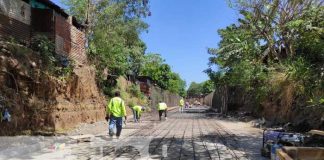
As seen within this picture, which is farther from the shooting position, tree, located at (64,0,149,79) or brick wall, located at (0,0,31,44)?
tree, located at (64,0,149,79)

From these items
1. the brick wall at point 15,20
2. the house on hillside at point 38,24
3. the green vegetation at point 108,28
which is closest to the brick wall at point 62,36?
the house on hillside at point 38,24

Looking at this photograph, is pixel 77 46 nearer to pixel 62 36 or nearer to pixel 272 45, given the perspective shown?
pixel 62 36

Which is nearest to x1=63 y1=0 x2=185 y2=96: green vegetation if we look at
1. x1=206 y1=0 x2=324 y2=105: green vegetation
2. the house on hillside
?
the house on hillside

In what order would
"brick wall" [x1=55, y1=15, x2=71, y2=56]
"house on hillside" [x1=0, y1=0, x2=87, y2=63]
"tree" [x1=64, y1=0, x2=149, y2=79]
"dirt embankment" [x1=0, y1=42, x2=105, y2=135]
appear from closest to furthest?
"dirt embankment" [x1=0, y1=42, x2=105, y2=135], "house on hillside" [x1=0, y1=0, x2=87, y2=63], "brick wall" [x1=55, y1=15, x2=71, y2=56], "tree" [x1=64, y1=0, x2=149, y2=79]

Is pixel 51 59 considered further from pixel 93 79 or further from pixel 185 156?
pixel 185 156

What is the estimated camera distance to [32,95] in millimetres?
16375

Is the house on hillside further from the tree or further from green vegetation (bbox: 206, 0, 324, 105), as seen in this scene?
green vegetation (bbox: 206, 0, 324, 105)

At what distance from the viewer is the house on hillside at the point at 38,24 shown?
1709cm

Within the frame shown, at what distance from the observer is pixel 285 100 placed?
74.6ft

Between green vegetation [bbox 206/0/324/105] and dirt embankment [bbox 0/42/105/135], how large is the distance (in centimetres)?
954

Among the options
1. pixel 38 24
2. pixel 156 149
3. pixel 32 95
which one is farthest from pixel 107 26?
pixel 156 149

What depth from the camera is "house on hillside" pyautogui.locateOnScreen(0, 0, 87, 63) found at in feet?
56.1

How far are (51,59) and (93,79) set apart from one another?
7.63 metres

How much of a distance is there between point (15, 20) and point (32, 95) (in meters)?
3.25
